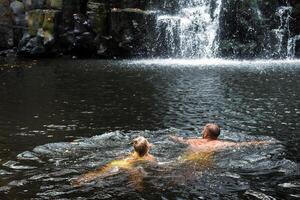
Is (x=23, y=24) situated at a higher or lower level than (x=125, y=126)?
higher

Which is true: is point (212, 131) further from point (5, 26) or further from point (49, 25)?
point (5, 26)

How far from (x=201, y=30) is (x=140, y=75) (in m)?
16.7

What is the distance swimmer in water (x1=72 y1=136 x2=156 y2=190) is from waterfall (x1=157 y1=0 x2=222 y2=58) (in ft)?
117

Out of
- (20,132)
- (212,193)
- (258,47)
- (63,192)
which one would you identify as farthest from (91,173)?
(258,47)

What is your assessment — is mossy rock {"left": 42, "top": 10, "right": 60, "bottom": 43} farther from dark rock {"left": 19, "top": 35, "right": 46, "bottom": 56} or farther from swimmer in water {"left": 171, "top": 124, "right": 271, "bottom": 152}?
swimmer in water {"left": 171, "top": 124, "right": 271, "bottom": 152}

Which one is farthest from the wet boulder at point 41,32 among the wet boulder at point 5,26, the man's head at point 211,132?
the man's head at point 211,132

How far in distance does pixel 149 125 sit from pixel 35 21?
115 ft

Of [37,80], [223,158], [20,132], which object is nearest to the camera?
[223,158]

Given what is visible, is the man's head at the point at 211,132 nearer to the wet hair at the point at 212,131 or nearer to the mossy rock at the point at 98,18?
the wet hair at the point at 212,131

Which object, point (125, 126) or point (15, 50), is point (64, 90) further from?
point (15, 50)

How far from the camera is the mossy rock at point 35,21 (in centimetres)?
5034

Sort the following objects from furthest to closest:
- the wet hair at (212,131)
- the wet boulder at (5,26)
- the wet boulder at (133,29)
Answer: the wet boulder at (5,26) < the wet boulder at (133,29) < the wet hair at (212,131)

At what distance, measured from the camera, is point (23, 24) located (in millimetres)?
54875

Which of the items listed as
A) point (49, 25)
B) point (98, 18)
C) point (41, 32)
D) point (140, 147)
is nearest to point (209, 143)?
point (140, 147)
